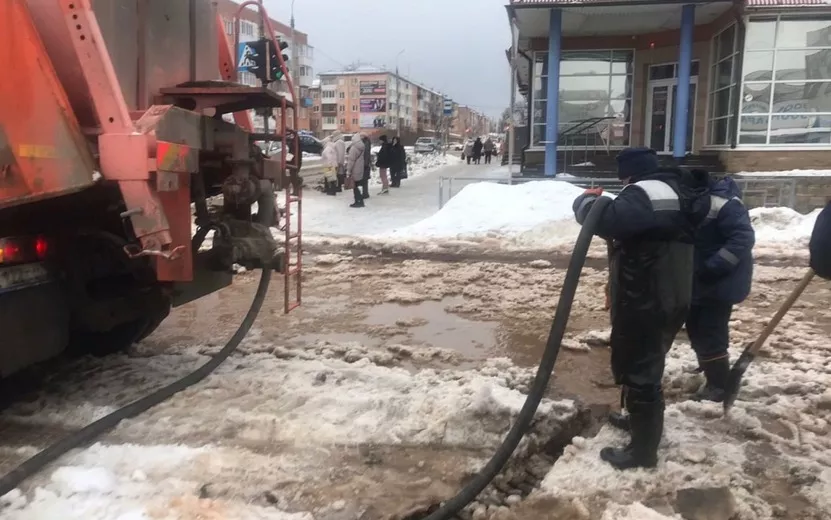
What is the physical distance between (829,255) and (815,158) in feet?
49.6

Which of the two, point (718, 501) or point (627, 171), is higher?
point (627, 171)

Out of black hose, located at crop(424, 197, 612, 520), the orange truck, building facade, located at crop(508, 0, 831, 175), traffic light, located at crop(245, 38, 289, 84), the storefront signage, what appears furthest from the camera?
the storefront signage

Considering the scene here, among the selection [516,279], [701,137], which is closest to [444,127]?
[701,137]

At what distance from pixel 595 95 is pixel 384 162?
6.54 m

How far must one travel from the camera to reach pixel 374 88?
97312 mm

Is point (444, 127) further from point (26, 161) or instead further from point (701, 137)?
point (26, 161)

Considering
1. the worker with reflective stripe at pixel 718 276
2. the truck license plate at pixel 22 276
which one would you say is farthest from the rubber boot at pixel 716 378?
the truck license plate at pixel 22 276

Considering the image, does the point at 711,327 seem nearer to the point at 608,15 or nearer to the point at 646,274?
the point at 646,274

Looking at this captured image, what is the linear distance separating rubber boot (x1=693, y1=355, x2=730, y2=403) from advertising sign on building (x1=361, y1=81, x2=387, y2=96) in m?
95.5

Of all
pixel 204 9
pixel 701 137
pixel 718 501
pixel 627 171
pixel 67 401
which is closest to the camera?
pixel 718 501

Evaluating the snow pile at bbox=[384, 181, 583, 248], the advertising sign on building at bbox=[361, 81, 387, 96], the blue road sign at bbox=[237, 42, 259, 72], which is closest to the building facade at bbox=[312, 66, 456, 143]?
the advertising sign on building at bbox=[361, 81, 387, 96]

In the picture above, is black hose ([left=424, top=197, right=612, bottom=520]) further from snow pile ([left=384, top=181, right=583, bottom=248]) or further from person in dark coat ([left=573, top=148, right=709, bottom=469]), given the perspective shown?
snow pile ([left=384, top=181, right=583, bottom=248])

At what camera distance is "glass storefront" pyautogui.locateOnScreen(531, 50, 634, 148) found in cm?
2000

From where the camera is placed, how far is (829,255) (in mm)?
3379
